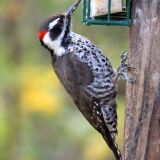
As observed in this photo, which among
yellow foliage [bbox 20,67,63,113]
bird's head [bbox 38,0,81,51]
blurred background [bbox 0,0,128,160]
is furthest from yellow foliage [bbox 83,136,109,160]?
bird's head [bbox 38,0,81,51]

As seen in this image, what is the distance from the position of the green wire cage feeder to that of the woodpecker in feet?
0.89

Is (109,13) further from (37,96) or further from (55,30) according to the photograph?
(37,96)

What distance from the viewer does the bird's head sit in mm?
6625

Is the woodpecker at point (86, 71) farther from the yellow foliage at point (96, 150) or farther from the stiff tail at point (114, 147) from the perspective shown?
the yellow foliage at point (96, 150)

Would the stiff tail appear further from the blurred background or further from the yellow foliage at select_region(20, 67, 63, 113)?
the yellow foliage at select_region(20, 67, 63, 113)

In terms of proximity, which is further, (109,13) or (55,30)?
(55,30)

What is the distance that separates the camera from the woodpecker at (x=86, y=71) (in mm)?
6637

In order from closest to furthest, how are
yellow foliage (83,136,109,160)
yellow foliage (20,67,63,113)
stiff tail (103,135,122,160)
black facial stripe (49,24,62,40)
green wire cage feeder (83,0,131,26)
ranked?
1. green wire cage feeder (83,0,131,26)
2. stiff tail (103,135,122,160)
3. black facial stripe (49,24,62,40)
4. yellow foliage (20,67,63,113)
5. yellow foliage (83,136,109,160)

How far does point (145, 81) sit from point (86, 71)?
71 centimetres

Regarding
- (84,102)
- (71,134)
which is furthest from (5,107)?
(84,102)

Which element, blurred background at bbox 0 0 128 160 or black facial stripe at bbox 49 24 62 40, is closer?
black facial stripe at bbox 49 24 62 40

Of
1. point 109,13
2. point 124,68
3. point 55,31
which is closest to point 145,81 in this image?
point 124,68

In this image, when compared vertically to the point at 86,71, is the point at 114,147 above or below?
below

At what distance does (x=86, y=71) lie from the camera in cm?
670
